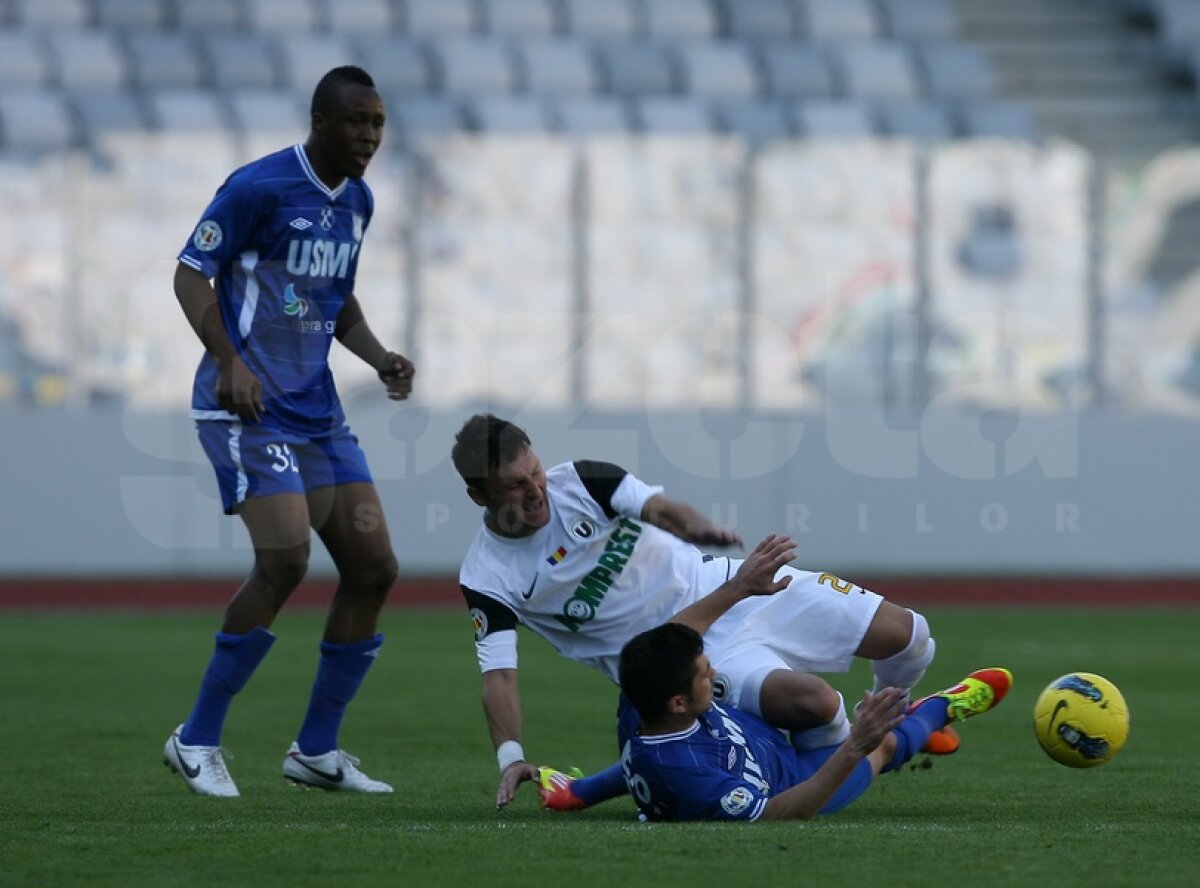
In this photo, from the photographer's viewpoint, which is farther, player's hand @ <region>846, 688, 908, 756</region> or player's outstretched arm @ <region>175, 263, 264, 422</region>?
player's outstretched arm @ <region>175, 263, 264, 422</region>

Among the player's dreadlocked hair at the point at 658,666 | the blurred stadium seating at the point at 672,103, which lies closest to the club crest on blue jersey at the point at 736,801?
the player's dreadlocked hair at the point at 658,666

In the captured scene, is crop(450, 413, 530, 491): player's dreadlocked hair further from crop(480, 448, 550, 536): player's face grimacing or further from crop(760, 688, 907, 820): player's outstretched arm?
crop(760, 688, 907, 820): player's outstretched arm

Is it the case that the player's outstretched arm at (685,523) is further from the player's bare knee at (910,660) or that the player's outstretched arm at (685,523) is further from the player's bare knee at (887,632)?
the player's bare knee at (910,660)

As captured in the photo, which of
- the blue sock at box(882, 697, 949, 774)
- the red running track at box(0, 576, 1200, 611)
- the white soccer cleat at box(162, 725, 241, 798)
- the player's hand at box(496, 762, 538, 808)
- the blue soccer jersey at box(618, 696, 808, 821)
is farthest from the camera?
the red running track at box(0, 576, 1200, 611)

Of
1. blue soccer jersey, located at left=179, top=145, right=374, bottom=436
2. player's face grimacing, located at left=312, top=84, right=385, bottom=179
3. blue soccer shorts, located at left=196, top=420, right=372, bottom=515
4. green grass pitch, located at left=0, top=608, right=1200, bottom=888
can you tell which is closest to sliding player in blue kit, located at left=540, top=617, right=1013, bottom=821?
green grass pitch, located at left=0, top=608, right=1200, bottom=888

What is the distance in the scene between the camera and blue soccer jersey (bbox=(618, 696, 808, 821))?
5.16 meters

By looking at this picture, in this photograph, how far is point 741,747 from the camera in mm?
5301

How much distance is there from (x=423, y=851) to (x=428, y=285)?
11.3 meters

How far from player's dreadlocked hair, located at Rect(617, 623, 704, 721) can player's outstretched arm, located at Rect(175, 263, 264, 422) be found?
163cm

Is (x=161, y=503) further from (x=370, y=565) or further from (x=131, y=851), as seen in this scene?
(x=131, y=851)

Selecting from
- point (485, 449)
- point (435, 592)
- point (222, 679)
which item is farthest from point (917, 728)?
point (435, 592)

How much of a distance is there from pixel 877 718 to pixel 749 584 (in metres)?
0.55

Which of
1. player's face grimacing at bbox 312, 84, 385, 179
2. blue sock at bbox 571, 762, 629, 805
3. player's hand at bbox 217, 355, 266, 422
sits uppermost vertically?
player's face grimacing at bbox 312, 84, 385, 179

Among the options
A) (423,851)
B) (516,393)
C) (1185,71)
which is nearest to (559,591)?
(423,851)
